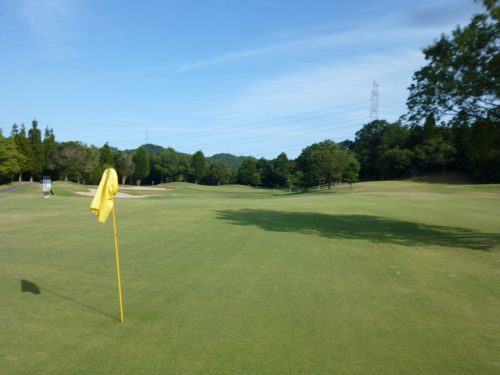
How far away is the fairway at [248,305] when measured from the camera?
4754 mm

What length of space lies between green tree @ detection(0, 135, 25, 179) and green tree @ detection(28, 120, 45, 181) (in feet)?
22.9

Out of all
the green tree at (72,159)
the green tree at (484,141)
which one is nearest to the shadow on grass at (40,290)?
the green tree at (484,141)

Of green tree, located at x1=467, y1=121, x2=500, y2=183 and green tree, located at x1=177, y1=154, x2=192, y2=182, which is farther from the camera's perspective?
green tree, located at x1=177, y1=154, x2=192, y2=182

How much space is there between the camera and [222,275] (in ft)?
28.5

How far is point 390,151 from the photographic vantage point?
9050 centimetres

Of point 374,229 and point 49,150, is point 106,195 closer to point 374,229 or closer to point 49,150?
point 374,229

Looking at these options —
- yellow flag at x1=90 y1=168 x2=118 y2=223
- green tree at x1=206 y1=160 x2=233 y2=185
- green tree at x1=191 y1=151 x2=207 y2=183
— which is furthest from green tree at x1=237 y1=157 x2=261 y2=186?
yellow flag at x1=90 y1=168 x2=118 y2=223

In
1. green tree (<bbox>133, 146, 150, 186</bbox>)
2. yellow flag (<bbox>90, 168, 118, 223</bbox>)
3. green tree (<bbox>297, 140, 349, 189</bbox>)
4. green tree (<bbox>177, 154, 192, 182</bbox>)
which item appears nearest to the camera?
yellow flag (<bbox>90, 168, 118, 223</bbox>)

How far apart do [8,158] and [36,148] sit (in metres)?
10.7

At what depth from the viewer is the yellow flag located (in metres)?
6.15

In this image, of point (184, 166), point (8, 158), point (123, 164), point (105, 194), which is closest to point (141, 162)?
point (123, 164)

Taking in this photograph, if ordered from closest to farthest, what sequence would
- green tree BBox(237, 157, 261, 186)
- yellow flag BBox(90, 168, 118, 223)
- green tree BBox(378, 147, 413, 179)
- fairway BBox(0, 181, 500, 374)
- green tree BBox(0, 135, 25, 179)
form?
fairway BBox(0, 181, 500, 374) < yellow flag BBox(90, 168, 118, 223) < green tree BBox(0, 135, 25, 179) < green tree BBox(378, 147, 413, 179) < green tree BBox(237, 157, 261, 186)

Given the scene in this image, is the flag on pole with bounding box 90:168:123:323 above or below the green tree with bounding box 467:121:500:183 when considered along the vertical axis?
below

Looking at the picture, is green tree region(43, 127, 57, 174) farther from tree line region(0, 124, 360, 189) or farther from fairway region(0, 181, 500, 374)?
fairway region(0, 181, 500, 374)
